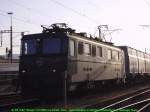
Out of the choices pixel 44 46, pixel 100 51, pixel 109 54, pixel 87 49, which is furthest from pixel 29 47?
pixel 109 54

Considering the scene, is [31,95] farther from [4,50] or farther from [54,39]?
[4,50]

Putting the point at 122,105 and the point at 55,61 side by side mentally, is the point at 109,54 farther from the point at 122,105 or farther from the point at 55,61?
the point at 122,105

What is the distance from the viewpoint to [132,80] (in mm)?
30562

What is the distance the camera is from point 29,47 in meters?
16.3

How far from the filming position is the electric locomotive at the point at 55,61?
15086mm

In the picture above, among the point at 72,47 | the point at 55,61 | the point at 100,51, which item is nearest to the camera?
the point at 55,61

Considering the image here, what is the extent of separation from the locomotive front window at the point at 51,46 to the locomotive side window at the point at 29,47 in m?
0.58

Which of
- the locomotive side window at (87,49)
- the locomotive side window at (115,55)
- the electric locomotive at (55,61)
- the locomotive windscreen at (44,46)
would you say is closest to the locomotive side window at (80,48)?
the electric locomotive at (55,61)

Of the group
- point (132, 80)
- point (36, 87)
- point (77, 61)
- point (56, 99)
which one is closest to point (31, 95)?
point (36, 87)

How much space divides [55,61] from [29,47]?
1.76m

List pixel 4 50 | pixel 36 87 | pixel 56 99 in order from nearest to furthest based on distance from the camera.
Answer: pixel 36 87, pixel 56 99, pixel 4 50

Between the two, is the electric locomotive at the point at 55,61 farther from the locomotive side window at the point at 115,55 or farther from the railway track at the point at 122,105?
the locomotive side window at the point at 115,55

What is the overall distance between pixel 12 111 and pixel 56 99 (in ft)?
16.3

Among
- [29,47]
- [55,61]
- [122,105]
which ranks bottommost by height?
[122,105]
